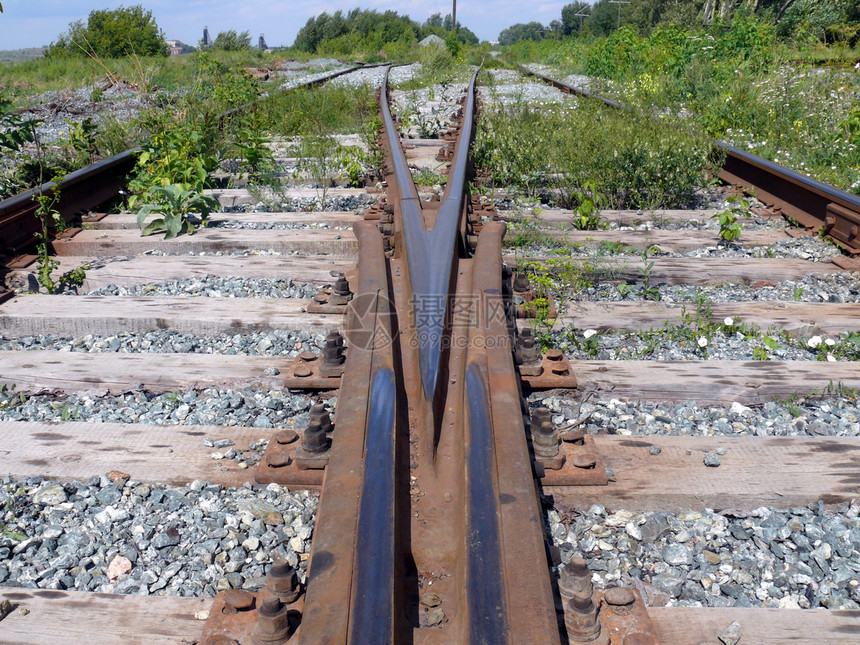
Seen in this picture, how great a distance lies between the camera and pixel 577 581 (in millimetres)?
1259

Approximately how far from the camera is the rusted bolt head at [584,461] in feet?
5.47

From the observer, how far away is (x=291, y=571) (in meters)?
1.25

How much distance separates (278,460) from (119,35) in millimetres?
32955

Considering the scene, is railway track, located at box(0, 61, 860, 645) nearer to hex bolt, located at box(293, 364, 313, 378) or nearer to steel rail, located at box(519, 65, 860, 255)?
hex bolt, located at box(293, 364, 313, 378)

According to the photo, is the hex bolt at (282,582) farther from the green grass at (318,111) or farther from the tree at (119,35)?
the tree at (119,35)

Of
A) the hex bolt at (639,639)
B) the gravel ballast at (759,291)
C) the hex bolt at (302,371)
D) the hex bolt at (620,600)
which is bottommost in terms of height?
the hex bolt at (639,639)

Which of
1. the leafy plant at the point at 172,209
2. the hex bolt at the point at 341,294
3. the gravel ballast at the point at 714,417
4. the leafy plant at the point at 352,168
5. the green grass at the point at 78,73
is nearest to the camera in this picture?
the gravel ballast at the point at 714,417

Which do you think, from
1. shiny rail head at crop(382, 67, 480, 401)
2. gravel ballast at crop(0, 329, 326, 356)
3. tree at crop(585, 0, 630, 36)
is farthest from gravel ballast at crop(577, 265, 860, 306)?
tree at crop(585, 0, 630, 36)

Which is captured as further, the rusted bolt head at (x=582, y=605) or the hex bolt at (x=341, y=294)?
the hex bolt at (x=341, y=294)

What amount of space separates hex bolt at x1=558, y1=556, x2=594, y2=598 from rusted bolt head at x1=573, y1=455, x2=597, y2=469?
41 cm

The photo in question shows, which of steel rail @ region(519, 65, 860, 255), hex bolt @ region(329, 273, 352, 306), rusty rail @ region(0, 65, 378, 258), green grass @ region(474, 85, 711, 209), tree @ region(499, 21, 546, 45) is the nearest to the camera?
hex bolt @ region(329, 273, 352, 306)

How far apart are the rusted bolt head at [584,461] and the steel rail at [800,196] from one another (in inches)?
95.1

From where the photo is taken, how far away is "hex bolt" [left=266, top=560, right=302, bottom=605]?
1229mm

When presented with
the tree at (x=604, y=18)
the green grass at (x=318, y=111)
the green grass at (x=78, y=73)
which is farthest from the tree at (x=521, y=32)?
the green grass at (x=318, y=111)
